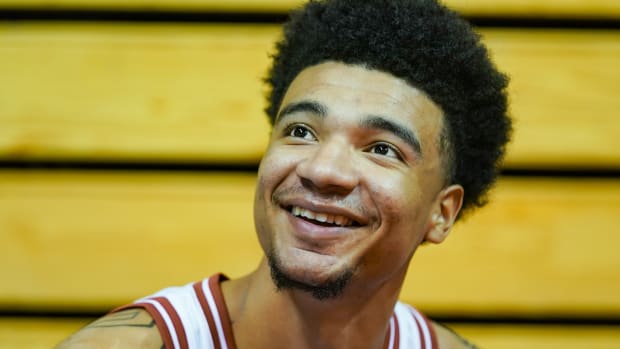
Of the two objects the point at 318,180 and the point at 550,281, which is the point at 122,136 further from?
the point at 550,281

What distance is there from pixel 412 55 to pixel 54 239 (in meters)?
1.72

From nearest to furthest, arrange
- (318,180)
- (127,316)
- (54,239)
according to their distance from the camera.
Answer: (318,180)
(127,316)
(54,239)

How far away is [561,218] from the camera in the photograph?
3.24 meters

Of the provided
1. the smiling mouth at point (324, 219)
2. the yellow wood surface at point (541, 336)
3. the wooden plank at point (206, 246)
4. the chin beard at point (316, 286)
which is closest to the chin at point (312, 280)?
the chin beard at point (316, 286)

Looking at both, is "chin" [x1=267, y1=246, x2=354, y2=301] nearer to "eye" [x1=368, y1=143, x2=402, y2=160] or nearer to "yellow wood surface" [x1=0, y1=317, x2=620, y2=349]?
"eye" [x1=368, y1=143, x2=402, y2=160]

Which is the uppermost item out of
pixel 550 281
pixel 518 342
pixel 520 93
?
pixel 520 93

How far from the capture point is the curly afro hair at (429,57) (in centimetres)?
222

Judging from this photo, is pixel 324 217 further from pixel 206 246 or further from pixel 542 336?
pixel 542 336

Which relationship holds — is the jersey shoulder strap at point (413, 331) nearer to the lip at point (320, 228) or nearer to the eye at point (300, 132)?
the lip at point (320, 228)

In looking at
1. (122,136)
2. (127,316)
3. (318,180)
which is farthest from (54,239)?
(318,180)

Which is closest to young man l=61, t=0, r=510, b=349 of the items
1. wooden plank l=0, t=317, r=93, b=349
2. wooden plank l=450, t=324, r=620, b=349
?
wooden plank l=450, t=324, r=620, b=349

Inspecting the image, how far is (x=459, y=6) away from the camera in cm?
324

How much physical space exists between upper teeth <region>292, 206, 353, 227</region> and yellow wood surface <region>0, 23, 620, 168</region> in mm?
1177

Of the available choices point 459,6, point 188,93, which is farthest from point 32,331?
point 459,6
